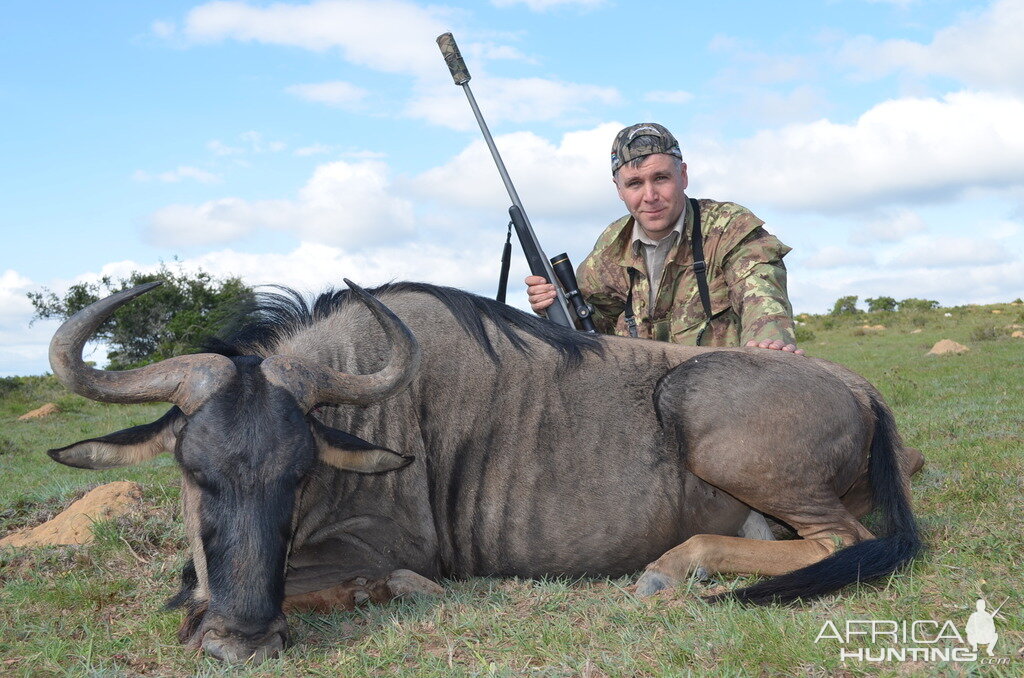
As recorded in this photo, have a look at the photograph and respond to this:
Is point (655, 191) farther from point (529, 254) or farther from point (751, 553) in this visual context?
point (751, 553)

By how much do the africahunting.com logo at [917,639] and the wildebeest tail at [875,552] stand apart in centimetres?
43

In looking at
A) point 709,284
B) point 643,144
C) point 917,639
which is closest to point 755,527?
point 917,639

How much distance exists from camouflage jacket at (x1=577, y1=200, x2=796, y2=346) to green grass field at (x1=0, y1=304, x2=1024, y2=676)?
161 cm

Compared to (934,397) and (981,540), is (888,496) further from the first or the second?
(934,397)

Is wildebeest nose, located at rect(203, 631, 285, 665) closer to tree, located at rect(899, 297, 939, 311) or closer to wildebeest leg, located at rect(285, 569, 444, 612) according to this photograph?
wildebeest leg, located at rect(285, 569, 444, 612)

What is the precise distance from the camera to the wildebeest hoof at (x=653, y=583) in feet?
13.2

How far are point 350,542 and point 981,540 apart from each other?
3.14 metres

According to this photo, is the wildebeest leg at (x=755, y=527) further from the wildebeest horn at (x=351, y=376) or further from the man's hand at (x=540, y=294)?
the man's hand at (x=540, y=294)

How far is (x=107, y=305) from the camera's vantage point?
342 centimetres

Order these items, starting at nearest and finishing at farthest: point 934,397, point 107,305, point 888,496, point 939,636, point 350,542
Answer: point 939,636
point 107,305
point 350,542
point 888,496
point 934,397

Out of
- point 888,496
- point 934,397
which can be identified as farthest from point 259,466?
point 934,397

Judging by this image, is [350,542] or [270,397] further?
[350,542]

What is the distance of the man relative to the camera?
20.7ft

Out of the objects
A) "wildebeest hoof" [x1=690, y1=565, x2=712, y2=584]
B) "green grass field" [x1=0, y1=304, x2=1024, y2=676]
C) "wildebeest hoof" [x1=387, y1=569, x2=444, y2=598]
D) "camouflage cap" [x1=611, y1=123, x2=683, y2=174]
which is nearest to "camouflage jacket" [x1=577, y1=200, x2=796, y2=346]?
"camouflage cap" [x1=611, y1=123, x2=683, y2=174]
